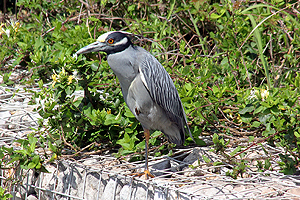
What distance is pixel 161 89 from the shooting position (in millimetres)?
2242

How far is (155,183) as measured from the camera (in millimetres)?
2066

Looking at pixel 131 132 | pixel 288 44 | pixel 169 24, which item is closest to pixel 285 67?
pixel 288 44

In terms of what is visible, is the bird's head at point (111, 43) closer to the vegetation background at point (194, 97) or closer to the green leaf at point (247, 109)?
the vegetation background at point (194, 97)

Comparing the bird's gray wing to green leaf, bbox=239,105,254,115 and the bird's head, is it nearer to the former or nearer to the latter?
the bird's head

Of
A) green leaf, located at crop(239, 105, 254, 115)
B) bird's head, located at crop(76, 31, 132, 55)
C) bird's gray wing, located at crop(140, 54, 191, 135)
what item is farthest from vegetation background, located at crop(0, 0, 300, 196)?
bird's head, located at crop(76, 31, 132, 55)

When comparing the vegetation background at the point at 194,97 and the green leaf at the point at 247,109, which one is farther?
the green leaf at the point at 247,109

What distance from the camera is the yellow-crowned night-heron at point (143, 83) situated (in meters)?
2.13

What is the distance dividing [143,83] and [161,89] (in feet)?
0.52

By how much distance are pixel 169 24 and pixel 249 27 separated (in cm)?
103

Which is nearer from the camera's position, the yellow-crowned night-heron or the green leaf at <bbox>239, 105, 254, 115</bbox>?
the yellow-crowned night-heron

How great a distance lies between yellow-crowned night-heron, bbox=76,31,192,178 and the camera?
7.00 feet

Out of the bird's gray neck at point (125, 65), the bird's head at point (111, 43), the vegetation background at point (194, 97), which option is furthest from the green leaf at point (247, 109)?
the bird's head at point (111, 43)

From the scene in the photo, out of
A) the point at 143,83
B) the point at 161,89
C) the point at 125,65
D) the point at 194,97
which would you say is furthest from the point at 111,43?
the point at 194,97

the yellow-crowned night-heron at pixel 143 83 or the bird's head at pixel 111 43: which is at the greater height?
the bird's head at pixel 111 43
